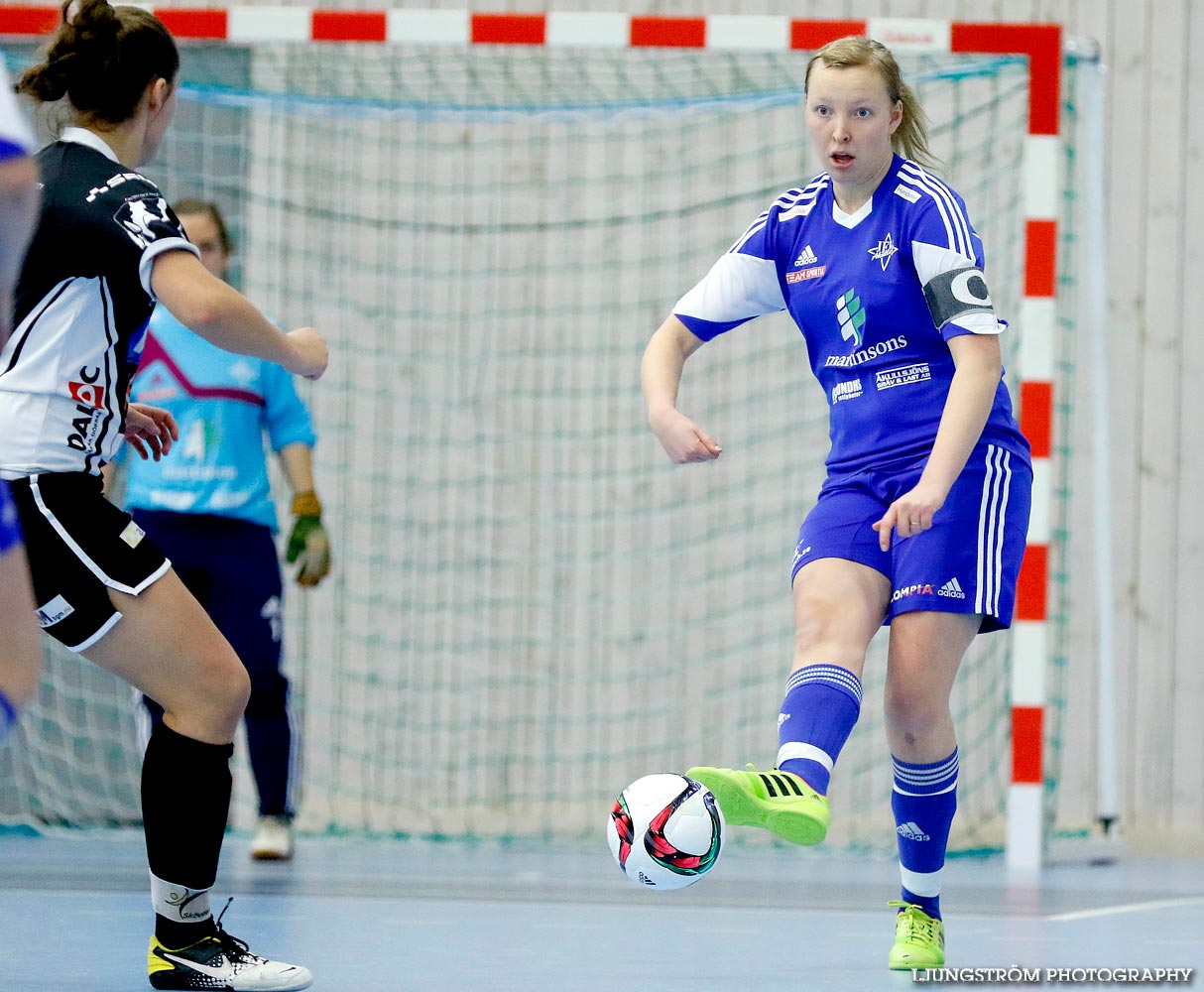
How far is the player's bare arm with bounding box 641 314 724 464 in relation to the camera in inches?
119

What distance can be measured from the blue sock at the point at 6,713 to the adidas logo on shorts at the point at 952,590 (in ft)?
6.17

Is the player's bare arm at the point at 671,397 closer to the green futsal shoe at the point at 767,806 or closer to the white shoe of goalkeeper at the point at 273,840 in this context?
the green futsal shoe at the point at 767,806

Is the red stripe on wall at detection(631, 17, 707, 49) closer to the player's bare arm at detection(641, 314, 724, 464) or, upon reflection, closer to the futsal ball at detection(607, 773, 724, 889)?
the player's bare arm at detection(641, 314, 724, 464)

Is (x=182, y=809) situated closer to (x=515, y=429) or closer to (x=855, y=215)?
(x=855, y=215)

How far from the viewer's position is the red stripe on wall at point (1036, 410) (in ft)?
17.7

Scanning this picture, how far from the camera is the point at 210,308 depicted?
271 cm

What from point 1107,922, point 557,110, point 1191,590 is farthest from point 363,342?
point 1107,922

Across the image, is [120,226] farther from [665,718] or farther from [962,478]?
[665,718]

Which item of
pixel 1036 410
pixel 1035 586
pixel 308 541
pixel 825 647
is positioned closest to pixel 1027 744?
pixel 1035 586

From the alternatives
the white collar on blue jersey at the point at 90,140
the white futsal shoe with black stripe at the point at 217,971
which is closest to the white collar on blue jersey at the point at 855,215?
the white collar on blue jersey at the point at 90,140

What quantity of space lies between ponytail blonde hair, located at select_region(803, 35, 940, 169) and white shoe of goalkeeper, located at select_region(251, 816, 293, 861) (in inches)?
114

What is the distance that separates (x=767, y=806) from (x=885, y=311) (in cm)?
99

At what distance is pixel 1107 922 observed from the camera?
13.4ft

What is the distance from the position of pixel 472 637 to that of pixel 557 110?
2.03 metres
